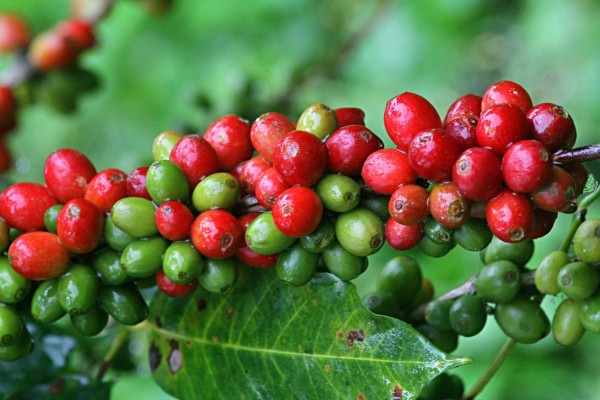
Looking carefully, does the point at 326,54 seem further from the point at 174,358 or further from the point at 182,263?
the point at 182,263

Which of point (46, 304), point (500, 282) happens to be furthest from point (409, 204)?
point (46, 304)

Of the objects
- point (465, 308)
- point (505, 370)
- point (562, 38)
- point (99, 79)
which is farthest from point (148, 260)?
point (562, 38)

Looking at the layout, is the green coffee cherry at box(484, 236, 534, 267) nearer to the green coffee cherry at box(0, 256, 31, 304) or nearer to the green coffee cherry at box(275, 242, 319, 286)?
the green coffee cherry at box(275, 242, 319, 286)

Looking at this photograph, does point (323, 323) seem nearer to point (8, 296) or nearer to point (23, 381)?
point (8, 296)

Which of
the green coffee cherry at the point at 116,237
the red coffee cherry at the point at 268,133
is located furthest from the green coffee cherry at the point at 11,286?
the red coffee cherry at the point at 268,133

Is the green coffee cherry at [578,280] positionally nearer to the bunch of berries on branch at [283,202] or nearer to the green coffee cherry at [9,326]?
the bunch of berries on branch at [283,202]

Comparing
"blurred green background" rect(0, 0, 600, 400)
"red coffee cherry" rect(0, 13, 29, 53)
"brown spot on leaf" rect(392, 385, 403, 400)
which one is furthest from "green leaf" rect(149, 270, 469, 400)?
"blurred green background" rect(0, 0, 600, 400)
